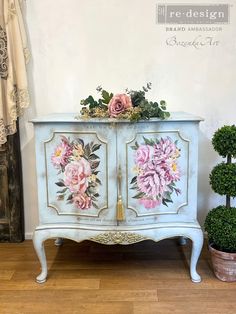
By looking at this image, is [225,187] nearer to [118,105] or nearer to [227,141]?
[227,141]

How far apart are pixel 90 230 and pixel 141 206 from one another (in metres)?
0.34

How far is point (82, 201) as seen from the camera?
1.92m

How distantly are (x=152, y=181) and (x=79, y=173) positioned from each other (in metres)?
0.43

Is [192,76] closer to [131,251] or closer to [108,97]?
[108,97]

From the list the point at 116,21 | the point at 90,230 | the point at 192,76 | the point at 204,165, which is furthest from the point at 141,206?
the point at 116,21

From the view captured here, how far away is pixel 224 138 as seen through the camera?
1.91 meters

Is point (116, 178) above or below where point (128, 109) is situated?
below

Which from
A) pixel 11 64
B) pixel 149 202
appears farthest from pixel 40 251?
pixel 11 64

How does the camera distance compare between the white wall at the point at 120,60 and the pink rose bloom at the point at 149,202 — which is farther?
the white wall at the point at 120,60

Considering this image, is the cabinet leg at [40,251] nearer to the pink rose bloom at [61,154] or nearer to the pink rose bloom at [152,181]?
the pink rose bloom at [61,154]

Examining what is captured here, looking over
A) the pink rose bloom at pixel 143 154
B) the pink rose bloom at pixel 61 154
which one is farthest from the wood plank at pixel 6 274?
the pink rose bloom at pixel 143 154

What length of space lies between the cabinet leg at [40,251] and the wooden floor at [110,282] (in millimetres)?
40

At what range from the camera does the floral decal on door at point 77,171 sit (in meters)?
1.86

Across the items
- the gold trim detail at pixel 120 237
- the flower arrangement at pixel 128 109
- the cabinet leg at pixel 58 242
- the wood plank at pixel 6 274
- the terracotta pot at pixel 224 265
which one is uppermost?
the flower arrangement at pixel 128 109
